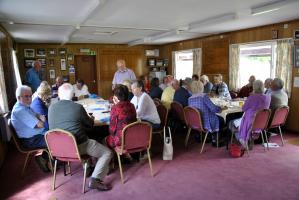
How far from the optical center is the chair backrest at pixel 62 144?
99.7 inches

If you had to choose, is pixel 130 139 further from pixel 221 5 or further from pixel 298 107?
pixel 298 107

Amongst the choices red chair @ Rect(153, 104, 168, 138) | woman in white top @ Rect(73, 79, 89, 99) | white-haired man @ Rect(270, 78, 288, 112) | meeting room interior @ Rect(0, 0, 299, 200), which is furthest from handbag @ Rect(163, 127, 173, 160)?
woman in white top @ Rect(73, 79, 89, 99)

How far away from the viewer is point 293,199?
259 cm

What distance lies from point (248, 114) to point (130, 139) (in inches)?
76.5

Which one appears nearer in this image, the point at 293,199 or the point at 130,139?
the point at 293,199

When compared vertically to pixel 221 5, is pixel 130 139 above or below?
below

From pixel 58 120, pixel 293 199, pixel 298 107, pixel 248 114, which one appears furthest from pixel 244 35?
pixel 58 120

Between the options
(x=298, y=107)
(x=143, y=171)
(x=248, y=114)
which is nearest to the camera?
(x=143, y=171)

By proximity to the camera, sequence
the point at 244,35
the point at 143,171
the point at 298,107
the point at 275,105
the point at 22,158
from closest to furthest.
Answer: the point at 143,171, the point at 22,158, the point at 275,105, the point at 298,107, the point at 244,35

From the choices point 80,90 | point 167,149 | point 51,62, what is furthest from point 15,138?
point 51,62

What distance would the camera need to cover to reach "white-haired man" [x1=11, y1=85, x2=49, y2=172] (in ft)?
9.94

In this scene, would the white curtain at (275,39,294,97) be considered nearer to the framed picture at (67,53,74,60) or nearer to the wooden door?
the wooden door

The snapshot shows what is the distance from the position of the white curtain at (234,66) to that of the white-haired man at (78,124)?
15.9 ft

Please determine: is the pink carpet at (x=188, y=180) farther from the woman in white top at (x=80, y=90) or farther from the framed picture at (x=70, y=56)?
the framed picture at (x=70, y=56)
